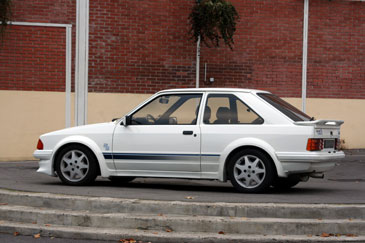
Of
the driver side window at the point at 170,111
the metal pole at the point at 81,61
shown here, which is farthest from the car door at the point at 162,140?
the metal pole at the point at 81,61

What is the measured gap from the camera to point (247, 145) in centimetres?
973

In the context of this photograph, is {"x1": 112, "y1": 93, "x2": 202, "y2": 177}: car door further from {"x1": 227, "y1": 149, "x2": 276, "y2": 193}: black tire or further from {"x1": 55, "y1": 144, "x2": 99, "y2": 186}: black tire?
{"x1": 227, "y1": 149, "x2": 276, "y2": 193}: black tire

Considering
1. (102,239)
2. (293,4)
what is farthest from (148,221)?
(293,4)

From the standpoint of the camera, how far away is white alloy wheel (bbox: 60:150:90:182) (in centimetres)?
1077

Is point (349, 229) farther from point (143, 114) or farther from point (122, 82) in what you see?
point (122, 82)

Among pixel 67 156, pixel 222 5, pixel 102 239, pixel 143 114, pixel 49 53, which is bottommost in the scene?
pixel 102 239

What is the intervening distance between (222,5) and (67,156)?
27.6ft

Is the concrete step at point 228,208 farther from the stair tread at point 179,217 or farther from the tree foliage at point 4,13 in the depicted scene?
the tree foliage at point 4,13

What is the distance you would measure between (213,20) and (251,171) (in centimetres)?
880

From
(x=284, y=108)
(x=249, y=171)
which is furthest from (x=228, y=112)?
(x=249, y=171)

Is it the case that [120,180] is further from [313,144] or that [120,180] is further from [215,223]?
[215,223]

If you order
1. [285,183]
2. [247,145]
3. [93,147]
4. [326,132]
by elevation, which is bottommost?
[285,183]

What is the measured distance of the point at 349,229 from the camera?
7891mm

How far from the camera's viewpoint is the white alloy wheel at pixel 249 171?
31.8ft
